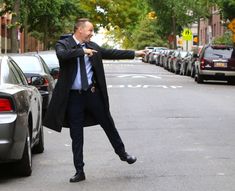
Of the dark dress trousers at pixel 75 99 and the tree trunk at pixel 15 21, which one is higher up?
the tree trunk at pixel 15 21

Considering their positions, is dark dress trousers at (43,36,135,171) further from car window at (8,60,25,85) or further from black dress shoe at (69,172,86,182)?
car window at (8,60,25,85)

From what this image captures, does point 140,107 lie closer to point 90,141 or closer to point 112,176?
point 90,141

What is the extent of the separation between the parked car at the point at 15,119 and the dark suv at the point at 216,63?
68.9 feet

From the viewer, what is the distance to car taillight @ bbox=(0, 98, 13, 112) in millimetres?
7716

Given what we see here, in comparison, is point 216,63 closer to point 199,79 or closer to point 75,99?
point 199,79

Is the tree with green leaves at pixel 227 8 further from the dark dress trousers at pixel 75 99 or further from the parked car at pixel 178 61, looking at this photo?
the dark dress trousers at pixel 75 99

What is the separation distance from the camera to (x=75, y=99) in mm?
8062

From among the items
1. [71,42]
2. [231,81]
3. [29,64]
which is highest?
[71,42]

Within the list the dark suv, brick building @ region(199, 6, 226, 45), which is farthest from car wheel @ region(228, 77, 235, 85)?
brick building @ region(199, 6, 226, 45)

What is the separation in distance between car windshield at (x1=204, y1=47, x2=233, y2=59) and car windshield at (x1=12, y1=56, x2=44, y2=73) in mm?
15016

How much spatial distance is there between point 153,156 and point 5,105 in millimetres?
2886

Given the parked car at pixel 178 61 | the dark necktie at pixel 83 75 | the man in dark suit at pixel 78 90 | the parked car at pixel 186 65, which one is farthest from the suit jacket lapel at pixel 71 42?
the parked car at pixel 178 61

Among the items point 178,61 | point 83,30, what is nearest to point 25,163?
A: point 83,30

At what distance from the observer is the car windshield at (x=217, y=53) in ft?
99.1
